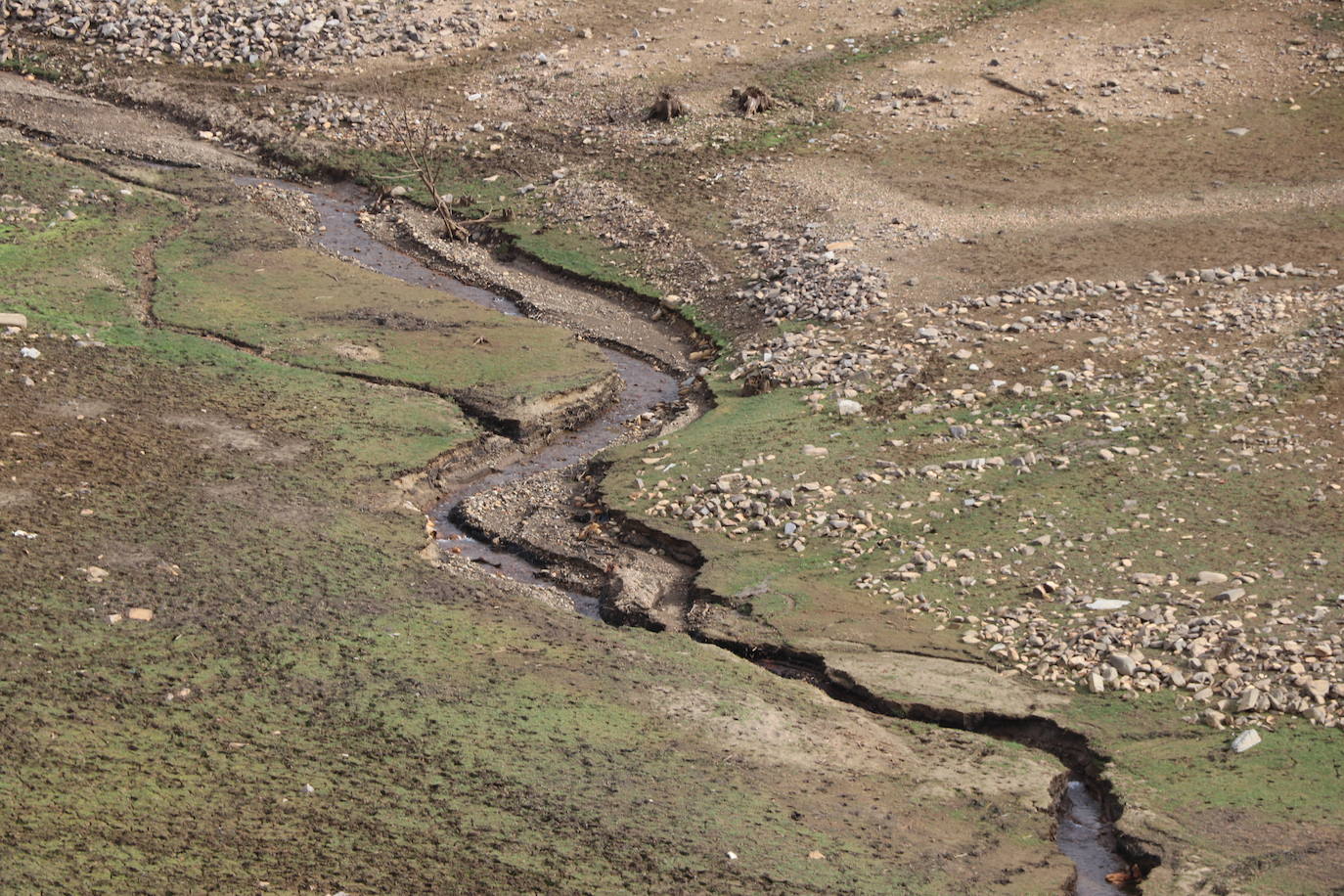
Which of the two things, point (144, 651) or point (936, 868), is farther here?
point (144, 651)

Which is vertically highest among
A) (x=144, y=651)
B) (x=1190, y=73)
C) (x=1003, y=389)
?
→ (x=1190, y=73)

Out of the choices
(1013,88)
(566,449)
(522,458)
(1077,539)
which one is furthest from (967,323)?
(1013,88)

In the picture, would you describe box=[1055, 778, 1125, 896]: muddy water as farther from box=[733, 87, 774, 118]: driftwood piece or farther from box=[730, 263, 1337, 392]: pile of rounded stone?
box=[733, 87, 774, 118]: driftwood piece

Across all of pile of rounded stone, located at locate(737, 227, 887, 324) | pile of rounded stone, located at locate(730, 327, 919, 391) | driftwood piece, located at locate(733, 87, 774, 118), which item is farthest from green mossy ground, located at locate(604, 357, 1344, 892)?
driftwood piece, located at locate(733, 87, 774, 118)

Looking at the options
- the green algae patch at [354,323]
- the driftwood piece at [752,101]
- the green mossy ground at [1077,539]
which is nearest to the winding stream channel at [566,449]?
the green mossy ground at [1077,539]

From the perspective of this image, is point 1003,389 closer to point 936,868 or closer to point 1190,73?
point 936,868

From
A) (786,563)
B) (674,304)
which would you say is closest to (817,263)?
(674,304)

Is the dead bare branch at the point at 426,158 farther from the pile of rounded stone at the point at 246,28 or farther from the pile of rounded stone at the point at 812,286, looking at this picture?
the pile of rounded stone at the point at 812,286
